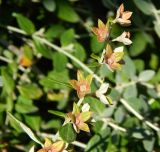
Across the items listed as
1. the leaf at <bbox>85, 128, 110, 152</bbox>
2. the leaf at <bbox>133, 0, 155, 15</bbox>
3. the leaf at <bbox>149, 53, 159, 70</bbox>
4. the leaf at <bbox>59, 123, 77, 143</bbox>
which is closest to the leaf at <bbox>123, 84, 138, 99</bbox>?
the leaf at <bbox>85, 128, 110, 152</bbox>

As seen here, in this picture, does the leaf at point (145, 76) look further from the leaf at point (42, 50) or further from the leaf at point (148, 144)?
the leaf at point (42, 50)

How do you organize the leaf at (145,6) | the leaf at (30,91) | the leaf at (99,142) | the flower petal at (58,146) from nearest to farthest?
the flower petal at (58,146) < the leaf at (99,142) < the leaf at (145,6) < the leaf at (30,91)

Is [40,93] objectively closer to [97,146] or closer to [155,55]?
[97,146]

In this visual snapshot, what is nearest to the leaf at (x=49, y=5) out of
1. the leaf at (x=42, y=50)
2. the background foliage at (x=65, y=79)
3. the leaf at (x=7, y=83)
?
the background foliage at (x=65, y=79)

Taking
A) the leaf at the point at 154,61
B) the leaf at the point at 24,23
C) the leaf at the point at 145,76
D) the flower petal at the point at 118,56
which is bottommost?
the leaf at the point at 154,61

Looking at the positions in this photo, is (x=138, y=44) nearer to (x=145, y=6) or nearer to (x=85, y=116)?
(x=145, y=6)

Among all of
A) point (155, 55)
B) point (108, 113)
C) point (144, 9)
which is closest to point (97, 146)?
point (108, 113)

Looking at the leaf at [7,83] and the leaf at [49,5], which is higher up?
the leaf at [49,5]
